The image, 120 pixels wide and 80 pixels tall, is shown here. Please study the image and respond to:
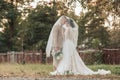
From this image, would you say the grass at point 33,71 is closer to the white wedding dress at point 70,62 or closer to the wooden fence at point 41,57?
the white wedding dress at point 70,62

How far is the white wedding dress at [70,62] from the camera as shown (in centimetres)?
1848

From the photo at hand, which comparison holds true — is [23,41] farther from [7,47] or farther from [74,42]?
[74,42]

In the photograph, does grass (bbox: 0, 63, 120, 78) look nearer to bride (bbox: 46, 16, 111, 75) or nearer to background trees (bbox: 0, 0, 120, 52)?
bride (bbox: 46, 16, 111, 75)

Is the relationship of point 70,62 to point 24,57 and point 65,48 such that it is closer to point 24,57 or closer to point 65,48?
point 65,48

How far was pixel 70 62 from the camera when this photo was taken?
18.8 metres

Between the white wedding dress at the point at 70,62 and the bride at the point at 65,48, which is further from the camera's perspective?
the bride at the point at 65,48

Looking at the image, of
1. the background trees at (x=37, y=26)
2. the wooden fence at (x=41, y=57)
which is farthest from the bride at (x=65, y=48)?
the background trees at (x=37, y=26)

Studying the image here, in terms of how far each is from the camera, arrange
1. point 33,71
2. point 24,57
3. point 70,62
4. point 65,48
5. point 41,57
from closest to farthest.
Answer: point 70,62 < point 65,48 < point 33,71 < point 41,57 < point 24,57

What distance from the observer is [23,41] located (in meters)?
44.8

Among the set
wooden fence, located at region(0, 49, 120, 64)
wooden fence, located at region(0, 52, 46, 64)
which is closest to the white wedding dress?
wooden fence, located at region(0, 49, 120, 64)

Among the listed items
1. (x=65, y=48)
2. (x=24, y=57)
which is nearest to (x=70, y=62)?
(x=65, y=48)

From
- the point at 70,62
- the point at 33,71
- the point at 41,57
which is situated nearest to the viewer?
the point at 70,62

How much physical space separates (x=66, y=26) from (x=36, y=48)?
22.8m

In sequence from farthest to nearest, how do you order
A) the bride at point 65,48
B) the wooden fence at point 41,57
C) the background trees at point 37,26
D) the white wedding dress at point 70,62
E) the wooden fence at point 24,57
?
the background trees at point 37,26 < the wooden fence at point 24,57 < the wooden fence at point 41,57 < the bride at point 65,48 < the white wedding dress at point 70,62
